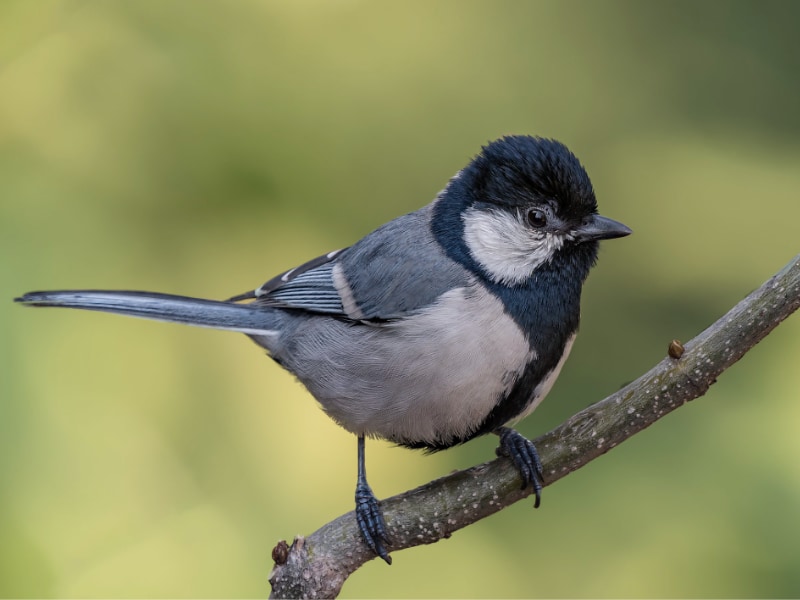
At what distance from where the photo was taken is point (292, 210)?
2.67 metres

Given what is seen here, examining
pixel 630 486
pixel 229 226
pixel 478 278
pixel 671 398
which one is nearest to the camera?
pixel 671 398

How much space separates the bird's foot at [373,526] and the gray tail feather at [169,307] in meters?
0.52

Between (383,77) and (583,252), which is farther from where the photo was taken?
(383,77)

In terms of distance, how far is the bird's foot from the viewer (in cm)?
191

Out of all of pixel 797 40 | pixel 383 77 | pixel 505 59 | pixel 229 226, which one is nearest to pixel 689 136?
pixel 797 40

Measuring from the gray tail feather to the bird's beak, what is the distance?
30.7 inches

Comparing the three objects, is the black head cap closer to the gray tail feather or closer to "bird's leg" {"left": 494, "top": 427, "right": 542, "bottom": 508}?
"bird's leg" {"left": 494, "top": 427, "right": 542, "bottom": 508}

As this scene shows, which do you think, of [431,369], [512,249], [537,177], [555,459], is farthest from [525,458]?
[537,177]

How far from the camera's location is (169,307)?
2.13 meters

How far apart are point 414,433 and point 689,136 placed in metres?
1.41

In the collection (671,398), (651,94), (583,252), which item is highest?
(651,94)

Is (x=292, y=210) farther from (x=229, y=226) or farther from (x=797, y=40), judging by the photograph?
(x=797, y=40)

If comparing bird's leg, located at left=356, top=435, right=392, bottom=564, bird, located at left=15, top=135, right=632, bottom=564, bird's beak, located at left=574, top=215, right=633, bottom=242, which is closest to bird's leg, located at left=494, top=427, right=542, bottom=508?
bird, located at left=15, top=135, right=632, bottom=564

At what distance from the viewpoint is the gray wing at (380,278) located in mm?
1970
